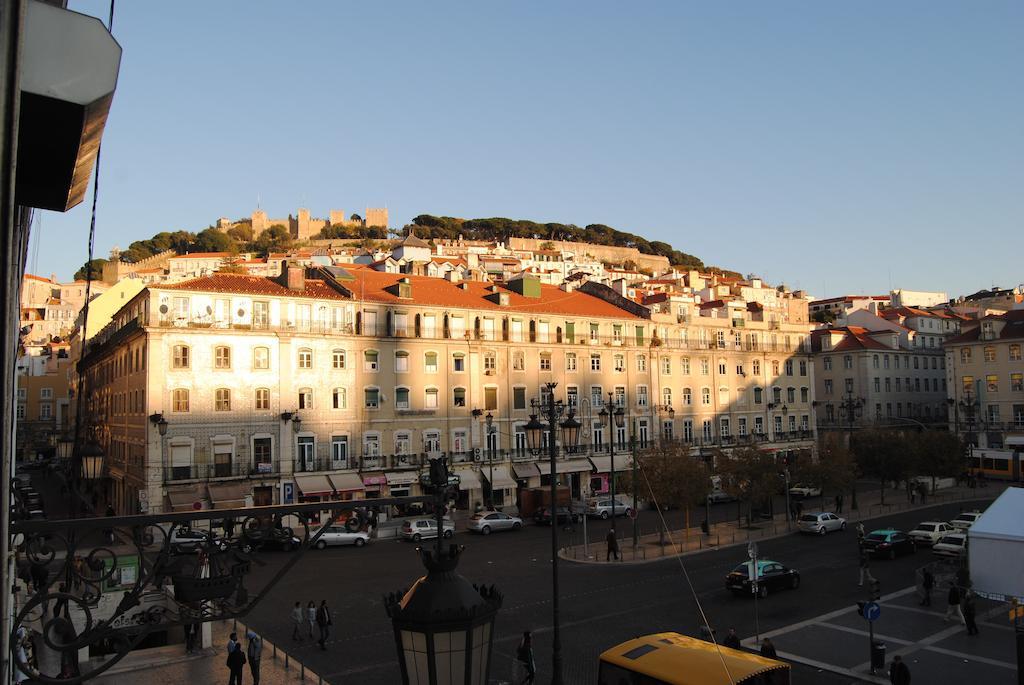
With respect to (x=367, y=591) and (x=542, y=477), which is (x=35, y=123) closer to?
(x=367, y=591)

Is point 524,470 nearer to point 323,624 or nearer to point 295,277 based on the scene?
point 295,277

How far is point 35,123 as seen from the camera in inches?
97.3

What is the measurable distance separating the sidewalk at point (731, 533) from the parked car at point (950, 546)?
809 cm

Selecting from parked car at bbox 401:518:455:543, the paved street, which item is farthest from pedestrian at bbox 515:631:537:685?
parked car at bbox 401:518:455:543

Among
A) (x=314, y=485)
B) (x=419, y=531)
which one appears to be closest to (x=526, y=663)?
(x=419, y=531)

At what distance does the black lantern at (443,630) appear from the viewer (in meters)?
4.43

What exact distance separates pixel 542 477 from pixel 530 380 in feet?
21.6

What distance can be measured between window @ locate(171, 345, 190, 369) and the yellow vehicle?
32269mm

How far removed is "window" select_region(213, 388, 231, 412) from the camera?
4228 centimetres

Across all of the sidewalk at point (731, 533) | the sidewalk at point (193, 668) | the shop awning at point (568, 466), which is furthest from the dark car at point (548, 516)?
the sidewalk at point (193, 668)

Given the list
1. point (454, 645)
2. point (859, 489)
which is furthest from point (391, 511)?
point (454, 645)

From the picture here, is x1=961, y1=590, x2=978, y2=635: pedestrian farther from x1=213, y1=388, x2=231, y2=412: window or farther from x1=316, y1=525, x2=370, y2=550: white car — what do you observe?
x1=213, y1=388, x2=231, y2=412: window

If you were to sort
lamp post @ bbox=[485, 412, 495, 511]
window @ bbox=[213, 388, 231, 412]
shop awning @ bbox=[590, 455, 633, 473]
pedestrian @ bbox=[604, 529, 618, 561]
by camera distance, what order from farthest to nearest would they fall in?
shop awning @ bbox=[590, 455, 633, 473] < lamp post @ bbox=[485, 412, 495, 511] < window @ bbox=[213, 388, 231, 412] < pedestrian @ bbox=[604, 529, 618, 561]

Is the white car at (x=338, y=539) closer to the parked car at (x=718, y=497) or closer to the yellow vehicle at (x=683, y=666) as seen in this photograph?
the yellow vehicle at (x=683, y=666)
